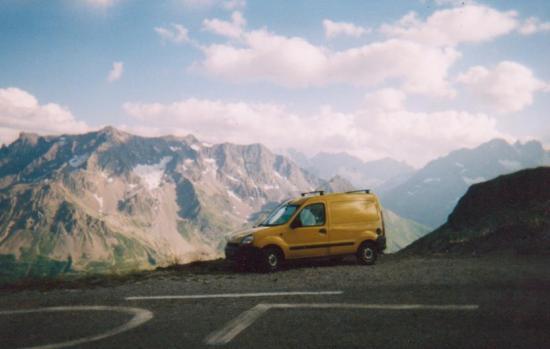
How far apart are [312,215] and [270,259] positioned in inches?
84.8

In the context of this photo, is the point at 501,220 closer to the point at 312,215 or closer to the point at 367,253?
the point at 367,253

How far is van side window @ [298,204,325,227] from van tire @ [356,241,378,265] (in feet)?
5.40

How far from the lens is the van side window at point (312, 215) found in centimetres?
1400

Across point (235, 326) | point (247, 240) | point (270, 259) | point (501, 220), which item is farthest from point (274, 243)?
point (501, 220)

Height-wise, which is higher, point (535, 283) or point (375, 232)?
point (375, 232)

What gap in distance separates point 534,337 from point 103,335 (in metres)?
5.71

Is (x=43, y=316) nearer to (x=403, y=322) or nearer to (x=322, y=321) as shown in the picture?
(x=322, y=321)


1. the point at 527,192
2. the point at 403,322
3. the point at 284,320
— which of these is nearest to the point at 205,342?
the point at 284,320

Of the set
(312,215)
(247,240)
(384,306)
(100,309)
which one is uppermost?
(312,215)

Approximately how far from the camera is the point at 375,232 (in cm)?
1471

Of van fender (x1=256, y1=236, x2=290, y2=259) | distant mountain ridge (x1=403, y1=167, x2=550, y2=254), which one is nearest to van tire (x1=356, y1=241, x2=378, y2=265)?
van fender (x1=256, y1=236, x2=290, y2=259)

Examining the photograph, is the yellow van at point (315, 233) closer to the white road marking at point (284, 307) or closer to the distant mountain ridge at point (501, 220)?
the distant mountain ridge at point (501, 220)

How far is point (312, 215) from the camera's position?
46.5ft

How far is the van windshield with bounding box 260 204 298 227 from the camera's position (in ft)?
46.4
